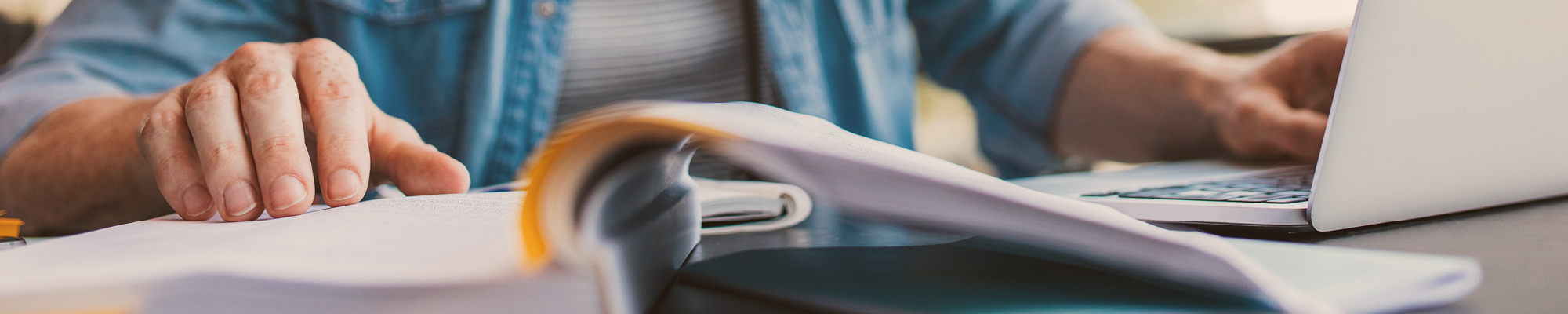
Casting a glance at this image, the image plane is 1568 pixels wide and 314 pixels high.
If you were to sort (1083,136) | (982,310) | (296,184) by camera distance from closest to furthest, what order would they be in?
(982,310), (296,184), (1083,136)

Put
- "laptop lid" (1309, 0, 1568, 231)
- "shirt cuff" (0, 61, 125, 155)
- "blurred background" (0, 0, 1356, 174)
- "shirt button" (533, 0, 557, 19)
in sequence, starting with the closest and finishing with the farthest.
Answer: "laptop lid" (1309, 0, 1568, 231), "shirt cuff" (0, 61, 125, 155), "shirt button" (533, 0, 557, 19), "blurred background" (0, 0, 1356, 174)

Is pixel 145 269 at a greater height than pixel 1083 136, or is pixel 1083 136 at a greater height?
pixel 145 269

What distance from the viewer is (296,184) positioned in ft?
0.86

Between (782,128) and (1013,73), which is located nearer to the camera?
(782,128)

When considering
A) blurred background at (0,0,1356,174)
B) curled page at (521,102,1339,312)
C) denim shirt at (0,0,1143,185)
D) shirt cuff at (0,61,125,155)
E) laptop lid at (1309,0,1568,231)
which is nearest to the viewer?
curled page at (521,102,1339,312)

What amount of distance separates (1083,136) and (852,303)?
66cm

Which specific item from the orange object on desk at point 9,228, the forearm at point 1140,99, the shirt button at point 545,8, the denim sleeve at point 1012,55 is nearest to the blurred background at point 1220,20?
the denim sleeve at point 1012,55

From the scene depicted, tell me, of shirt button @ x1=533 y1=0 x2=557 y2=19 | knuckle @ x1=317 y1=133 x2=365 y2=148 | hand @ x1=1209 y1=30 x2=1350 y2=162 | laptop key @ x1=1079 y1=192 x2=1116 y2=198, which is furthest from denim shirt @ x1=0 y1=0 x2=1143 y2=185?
laptop key @ x1=1079 y1=192 x2=1116 y2=198

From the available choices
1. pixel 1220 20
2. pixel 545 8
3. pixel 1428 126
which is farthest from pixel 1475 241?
pixel 1220 20

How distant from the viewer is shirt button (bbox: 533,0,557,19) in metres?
0.69

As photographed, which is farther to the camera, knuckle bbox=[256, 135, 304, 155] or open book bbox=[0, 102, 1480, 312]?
knuckle bbox=[256, 135, 304, 155]

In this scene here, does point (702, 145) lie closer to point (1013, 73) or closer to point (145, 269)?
point (145, 269)

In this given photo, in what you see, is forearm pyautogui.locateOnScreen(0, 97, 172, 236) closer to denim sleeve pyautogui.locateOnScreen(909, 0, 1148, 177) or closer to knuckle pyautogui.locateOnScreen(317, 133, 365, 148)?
knuckle pyautogui.locateOnScreen(317, 133, 365, 148)

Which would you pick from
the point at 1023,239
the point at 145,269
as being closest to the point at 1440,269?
the point at 1023,239
